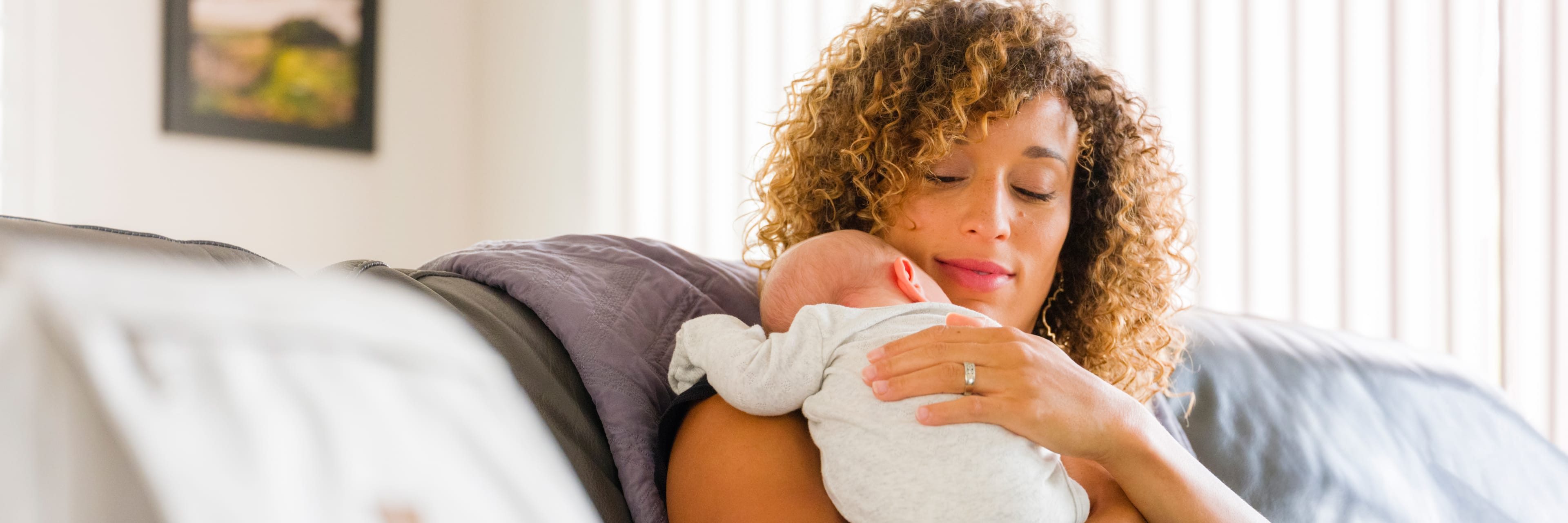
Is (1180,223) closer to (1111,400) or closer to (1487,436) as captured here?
(1111,400)

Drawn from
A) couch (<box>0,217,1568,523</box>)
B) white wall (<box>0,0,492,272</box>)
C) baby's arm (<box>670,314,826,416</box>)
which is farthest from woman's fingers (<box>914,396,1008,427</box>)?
white wall (<box>0,0,492,272</box>)

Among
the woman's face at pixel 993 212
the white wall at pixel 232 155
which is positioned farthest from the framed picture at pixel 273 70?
the woman's face at pixel 993 212

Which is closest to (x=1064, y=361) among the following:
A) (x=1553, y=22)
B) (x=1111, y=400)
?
(x=1111, y=400)

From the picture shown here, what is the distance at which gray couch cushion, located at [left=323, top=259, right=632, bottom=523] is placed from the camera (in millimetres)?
1077

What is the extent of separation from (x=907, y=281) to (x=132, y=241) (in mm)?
794

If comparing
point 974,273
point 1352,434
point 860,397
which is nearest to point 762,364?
point 860,397

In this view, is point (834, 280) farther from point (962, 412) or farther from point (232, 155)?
point (232, 155)

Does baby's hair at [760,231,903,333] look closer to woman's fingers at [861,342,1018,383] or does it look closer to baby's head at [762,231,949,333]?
baby's head at [762,231,949,333]

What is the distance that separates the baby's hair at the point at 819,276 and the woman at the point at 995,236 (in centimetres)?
13

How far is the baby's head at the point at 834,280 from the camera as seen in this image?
3.97 feet

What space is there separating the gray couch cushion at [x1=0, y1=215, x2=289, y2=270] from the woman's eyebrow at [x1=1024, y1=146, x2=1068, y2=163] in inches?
35.7

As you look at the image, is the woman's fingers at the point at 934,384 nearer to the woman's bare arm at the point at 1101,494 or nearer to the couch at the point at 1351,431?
the woman's bare arm at the point at 1101,494

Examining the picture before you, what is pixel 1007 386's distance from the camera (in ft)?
3.42

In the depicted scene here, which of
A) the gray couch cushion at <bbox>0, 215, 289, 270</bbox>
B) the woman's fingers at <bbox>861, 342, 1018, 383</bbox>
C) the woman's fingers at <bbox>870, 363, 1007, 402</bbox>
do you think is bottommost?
the woman's fingers at <bbox>870, 363, 1007, 402</bbox>
